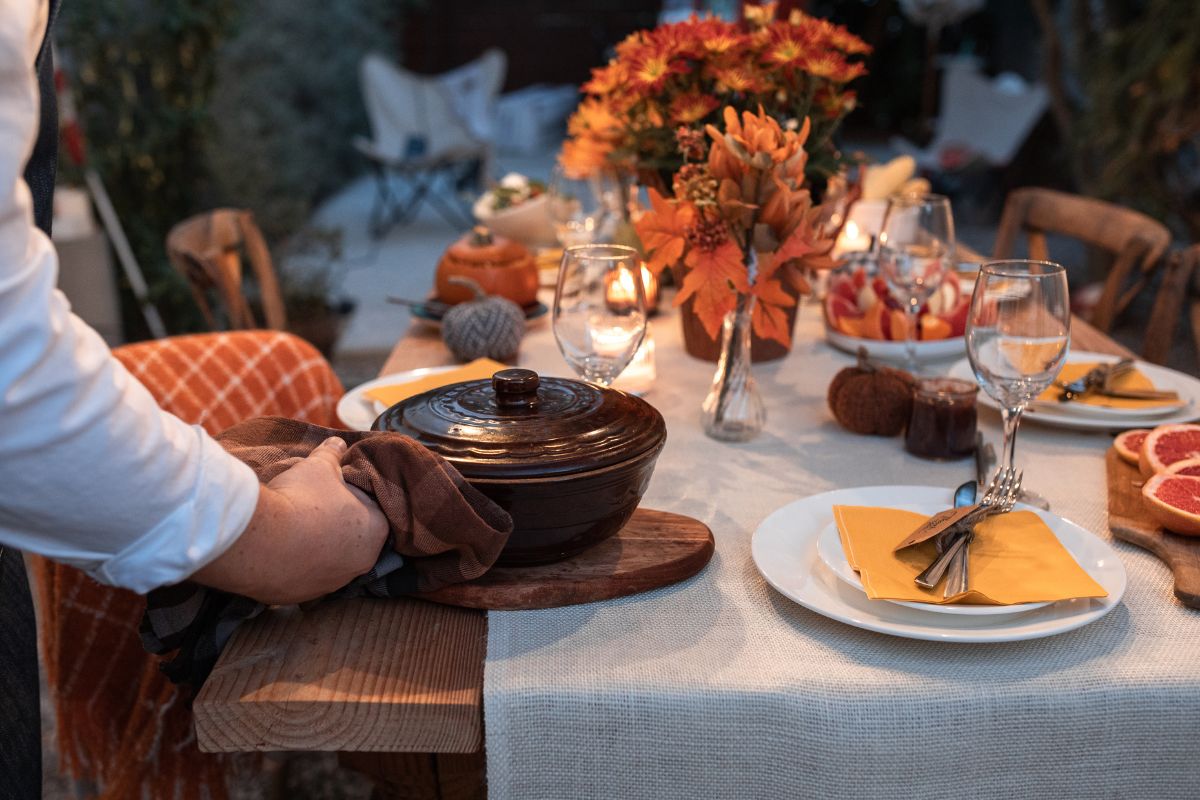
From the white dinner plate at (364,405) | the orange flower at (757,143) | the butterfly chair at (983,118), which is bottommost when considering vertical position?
the butterfly chair at (983,118)

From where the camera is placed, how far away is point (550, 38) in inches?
426

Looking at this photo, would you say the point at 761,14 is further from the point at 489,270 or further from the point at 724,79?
the point at 489,270

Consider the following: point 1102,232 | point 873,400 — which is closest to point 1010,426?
point 873,400

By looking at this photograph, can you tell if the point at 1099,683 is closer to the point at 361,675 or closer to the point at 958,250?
the point at 361,675

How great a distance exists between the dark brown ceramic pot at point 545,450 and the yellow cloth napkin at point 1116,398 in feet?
2.08

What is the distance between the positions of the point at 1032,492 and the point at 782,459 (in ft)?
0.84

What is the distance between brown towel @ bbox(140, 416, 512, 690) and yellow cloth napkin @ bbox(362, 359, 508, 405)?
414 mm

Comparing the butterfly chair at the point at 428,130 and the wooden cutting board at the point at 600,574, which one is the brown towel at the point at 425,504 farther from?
the butterfly chair at the point at 428,130

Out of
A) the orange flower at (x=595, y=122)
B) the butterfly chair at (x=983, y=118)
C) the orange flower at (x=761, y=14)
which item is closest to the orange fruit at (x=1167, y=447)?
the orange flower at (x=761, y=14)

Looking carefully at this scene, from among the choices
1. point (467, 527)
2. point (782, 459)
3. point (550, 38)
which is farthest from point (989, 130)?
point (467, 527)

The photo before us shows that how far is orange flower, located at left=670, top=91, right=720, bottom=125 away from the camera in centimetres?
140

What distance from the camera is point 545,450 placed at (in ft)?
2.72

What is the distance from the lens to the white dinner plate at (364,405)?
1.22 m

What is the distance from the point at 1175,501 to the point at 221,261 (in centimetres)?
165
